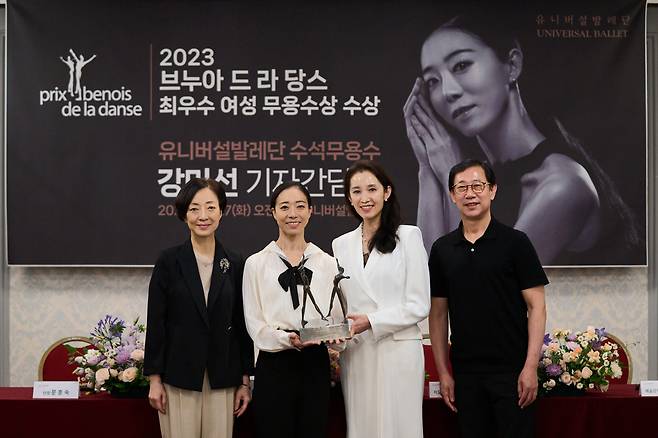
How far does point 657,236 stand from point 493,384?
253 centimetres

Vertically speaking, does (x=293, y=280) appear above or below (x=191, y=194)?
below

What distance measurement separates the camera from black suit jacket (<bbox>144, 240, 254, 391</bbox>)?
8.63 feet

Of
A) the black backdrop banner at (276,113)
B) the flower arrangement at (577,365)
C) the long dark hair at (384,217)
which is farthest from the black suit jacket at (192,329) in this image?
the black backdrop banner at (276,113)

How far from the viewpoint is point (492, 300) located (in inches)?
106

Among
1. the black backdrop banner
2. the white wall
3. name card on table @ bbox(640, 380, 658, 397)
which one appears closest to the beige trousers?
name card on table @ bbox(640, 380, 658, 397)

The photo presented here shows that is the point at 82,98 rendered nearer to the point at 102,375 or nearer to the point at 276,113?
the point at 276,113

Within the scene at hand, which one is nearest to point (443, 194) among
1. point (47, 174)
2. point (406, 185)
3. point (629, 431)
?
point (406, 185)

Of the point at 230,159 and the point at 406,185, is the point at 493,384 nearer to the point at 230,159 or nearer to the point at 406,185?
the point at 406,185

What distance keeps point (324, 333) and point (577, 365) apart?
1.09m

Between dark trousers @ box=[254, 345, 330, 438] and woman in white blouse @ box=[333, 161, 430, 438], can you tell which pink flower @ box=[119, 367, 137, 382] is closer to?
dark trousers @ box=[254, 345, 330, 438]

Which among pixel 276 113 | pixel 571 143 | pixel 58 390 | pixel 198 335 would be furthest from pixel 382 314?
pixel 571 143

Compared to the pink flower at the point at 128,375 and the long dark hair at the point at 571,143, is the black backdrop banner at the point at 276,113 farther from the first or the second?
the pink flower at the point at 128,375

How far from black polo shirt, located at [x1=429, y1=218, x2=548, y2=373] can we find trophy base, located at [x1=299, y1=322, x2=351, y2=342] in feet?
1.64

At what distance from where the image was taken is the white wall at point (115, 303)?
181 inches
